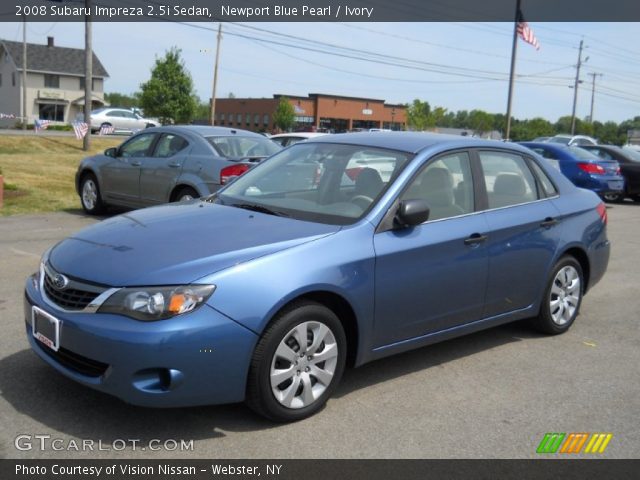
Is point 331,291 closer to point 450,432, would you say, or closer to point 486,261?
point 450,432

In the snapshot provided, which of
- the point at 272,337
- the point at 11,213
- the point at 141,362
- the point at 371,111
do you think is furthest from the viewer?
the point at 371,111

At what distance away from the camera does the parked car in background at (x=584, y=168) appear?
16812mm

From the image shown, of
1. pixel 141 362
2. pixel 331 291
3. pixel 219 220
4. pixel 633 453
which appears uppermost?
pixel 219 220

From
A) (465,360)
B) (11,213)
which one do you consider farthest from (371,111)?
(465,360)

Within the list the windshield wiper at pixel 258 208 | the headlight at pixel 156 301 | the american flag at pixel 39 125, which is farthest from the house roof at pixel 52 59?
the headlight at pixel 156 301

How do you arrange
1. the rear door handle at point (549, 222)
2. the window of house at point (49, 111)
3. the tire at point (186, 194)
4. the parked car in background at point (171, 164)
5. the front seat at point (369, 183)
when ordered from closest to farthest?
the front seat at point (369, 183) → the rear door handle at point (549, 222) → the parked car in background at point (171, 164) → the tire at point (186, 194) → the window of house at point (49, 111)

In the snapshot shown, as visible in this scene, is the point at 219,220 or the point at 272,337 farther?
the point at 219,220

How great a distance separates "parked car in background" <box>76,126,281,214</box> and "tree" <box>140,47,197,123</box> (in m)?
33.5

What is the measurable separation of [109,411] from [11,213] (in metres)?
8.68

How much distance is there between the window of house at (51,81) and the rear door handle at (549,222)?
65108 mm

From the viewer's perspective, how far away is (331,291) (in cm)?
393

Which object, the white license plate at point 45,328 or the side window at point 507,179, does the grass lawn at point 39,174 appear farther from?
the side window at point 507,179

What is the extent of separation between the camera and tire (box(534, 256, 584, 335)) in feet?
18.6

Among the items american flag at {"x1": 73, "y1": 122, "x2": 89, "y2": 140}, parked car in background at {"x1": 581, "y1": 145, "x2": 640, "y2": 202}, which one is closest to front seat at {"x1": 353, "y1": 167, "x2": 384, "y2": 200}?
parked car in background at {"x1": 581, "y1": 145, "x2": 640, "y2": 202}
